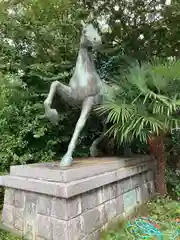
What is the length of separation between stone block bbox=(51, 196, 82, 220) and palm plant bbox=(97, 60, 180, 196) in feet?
3.79

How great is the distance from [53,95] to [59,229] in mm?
1430

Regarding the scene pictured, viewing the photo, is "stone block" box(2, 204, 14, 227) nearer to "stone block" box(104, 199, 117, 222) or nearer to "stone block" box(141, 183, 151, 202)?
"stone block" box(104, 199, 117, 222)

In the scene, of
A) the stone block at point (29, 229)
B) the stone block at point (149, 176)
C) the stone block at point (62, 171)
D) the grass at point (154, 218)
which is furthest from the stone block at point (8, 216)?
the stone block at point (149, 176)

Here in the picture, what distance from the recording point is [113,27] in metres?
5.23

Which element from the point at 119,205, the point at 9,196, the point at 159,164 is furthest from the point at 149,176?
the point at 9,196

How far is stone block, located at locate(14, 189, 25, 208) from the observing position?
259cm

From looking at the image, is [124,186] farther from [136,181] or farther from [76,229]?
[76,229]

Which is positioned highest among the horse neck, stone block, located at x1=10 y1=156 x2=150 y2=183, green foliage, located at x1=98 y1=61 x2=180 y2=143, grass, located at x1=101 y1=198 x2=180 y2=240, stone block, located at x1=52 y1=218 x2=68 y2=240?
the horse neck

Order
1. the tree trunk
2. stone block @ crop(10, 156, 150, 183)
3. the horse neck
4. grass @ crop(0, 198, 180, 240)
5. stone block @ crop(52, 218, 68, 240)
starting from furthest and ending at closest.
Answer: the tree trunk → the horse neck → grass @ crop(0, 198, 180, 240) → stone block @ crop(10, 156, 150, 183) → stone block @ crop(52, 218, 68, 240)

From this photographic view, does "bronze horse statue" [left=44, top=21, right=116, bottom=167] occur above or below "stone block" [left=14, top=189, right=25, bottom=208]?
above

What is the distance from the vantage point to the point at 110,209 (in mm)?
2750

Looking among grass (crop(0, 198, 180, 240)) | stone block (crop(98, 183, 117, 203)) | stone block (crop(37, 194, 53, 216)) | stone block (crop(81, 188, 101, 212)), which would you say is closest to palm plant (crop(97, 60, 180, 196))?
stone block (crop(98, 183, 117, 203))

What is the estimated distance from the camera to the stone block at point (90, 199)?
7.79ft

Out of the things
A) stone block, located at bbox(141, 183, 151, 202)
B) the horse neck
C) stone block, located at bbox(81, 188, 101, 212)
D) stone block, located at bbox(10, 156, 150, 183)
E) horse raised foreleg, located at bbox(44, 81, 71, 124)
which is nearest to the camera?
stone block, located at bbox(10, 156, 150, 183)
